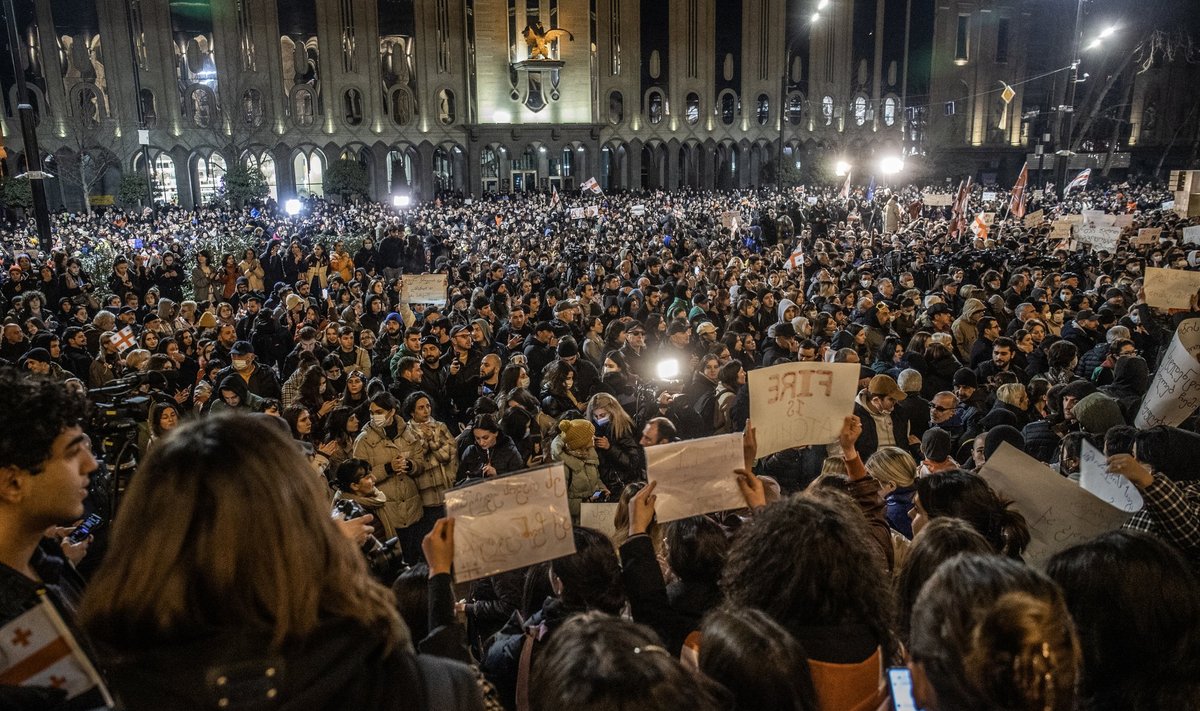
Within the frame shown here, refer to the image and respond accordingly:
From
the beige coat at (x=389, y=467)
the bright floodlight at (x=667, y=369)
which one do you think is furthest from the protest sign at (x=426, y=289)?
the beige coat at (x=389, y=467)

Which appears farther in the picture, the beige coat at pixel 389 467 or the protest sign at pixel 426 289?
the protest sign at pixel 426 289

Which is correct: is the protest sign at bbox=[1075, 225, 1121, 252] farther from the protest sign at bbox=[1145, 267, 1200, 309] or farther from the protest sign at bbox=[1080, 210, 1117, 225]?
the protest sign at bbox=[1145, 267, 1200, 309]

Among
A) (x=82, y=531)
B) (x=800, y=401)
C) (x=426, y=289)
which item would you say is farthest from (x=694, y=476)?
(x=426, y=289)

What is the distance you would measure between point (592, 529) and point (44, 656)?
1978 millimetres

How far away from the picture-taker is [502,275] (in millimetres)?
14000

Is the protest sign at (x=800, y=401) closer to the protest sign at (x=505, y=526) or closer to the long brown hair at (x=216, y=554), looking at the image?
the protest sign at (x=505, y=526)

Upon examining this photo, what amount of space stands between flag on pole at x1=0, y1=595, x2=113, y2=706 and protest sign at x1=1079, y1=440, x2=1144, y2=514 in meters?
3.88

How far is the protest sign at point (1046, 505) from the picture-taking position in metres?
3.70

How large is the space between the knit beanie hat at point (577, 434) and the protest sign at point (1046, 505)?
9.15 feet

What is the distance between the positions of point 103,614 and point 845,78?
5766 centimetres

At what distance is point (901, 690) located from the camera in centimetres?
207

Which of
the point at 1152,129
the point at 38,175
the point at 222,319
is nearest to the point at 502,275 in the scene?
the point at 222,319

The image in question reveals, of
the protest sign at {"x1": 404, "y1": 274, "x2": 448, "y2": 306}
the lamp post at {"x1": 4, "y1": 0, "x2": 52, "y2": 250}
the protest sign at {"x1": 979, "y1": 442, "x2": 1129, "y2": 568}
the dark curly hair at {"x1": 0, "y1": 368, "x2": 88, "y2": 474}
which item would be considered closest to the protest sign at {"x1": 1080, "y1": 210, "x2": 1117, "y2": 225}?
the protest sign at {"x1": 404, "y1": 274, "x2": 448, "y2": 306}

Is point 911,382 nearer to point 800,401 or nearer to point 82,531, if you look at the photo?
point 800,401
